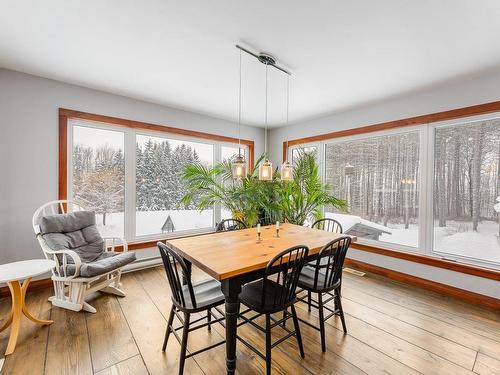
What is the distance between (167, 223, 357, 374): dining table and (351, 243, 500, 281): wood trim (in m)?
1.47

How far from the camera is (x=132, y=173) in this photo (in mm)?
3697

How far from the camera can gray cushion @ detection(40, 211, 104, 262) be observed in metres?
2.58

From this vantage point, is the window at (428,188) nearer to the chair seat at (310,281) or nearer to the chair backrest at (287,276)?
the chair seat at (310,281)

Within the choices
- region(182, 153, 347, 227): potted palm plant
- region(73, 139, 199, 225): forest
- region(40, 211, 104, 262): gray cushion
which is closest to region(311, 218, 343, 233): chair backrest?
region(182, 153, 347, 227): potted palm plant

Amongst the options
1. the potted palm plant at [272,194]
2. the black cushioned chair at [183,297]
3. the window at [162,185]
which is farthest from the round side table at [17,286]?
the potted palm plant at [272,194]

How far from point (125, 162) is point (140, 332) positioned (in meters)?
2.42

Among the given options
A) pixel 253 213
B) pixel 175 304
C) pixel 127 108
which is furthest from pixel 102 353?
pixel 127 108

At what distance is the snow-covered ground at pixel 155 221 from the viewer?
11.7 ft

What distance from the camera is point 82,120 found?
328 cm

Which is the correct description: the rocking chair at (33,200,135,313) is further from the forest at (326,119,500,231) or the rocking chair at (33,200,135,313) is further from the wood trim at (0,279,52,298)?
the forest at (326,119,500,231)

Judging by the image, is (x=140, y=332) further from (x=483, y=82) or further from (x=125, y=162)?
(x=483, y=82)

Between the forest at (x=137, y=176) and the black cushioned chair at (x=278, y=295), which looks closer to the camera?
the black cushioned chair at (x=278, y=295)

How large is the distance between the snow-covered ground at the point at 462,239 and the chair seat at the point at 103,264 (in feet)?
12.2

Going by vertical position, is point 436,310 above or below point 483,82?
below
